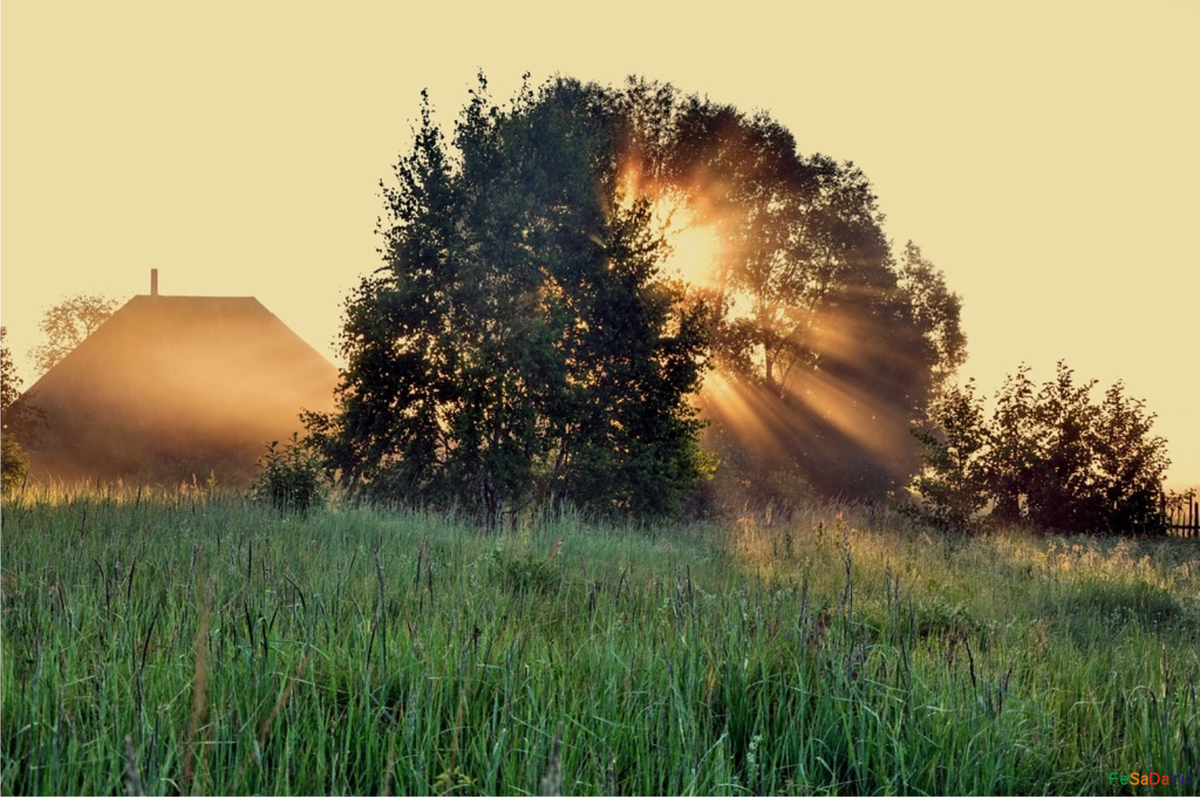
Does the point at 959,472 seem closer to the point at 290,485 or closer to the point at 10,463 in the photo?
the point at 290,485

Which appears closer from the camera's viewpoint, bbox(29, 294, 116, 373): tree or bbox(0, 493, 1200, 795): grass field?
bbox(0, 493, 1200, 795): grass field

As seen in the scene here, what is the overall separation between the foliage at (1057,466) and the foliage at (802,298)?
8551 mm

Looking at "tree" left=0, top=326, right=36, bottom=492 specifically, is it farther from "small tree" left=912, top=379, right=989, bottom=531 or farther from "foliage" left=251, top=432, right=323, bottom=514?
"small tree" left=912, top=379, right=989, bottom=531

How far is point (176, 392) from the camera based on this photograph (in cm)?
3669

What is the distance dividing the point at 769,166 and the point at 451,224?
16.1 metres

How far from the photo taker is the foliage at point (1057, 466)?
20.6 m

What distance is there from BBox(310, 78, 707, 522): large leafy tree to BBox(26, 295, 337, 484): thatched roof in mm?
15388

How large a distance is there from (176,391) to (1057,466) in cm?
3131

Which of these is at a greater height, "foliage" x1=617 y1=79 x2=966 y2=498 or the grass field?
"foliage" x1=617 y1=79 x2=966 y2=498

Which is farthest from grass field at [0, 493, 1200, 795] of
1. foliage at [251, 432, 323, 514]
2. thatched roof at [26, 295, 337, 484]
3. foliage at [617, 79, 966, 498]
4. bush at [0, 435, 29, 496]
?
thatched roof at [26, 295, 337, 484]

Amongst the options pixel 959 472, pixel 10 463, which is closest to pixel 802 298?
pixel 959 472

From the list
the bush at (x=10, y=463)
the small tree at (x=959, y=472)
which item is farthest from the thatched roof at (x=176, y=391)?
the small tree at (x=959, y=472)

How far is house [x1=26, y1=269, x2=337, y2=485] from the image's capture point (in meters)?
34.3

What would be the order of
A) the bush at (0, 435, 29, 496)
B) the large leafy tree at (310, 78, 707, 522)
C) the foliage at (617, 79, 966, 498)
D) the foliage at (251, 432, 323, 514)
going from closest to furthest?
the foliage at (251, 432, 323, 514)
the large leafy tree at (310, 78, 707, 522)
the bush at (0, 435, 29, 496)
the foliage at (617, 79, 966, 498)
